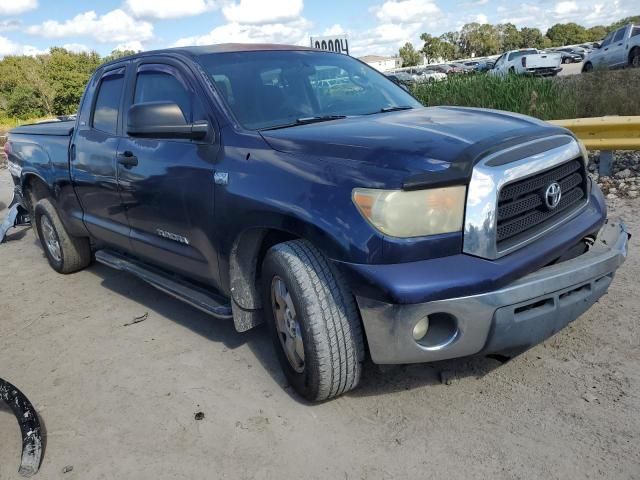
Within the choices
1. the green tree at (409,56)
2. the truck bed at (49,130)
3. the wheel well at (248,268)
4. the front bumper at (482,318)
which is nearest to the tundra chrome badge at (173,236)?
the wheel well at (248,268)

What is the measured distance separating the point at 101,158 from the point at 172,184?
108 centimetres

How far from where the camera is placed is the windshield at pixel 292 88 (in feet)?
11.4

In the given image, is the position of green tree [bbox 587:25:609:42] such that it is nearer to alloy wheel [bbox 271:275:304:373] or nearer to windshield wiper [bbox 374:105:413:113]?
windshield wiper [bbox 374:105:413:113]

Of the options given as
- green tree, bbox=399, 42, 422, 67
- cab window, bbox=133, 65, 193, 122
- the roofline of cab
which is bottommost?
green tree, bbox=399, 42, 422, 67

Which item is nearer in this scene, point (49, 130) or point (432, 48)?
point (49, 130)

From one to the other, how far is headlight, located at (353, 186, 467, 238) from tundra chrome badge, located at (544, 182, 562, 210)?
56cm

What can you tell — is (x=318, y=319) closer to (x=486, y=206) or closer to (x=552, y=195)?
(x=486, y=206)

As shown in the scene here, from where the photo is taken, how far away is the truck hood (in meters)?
2.55

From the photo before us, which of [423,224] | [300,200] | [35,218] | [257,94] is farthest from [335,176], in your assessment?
[35,218]

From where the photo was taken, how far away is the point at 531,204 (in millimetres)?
2789

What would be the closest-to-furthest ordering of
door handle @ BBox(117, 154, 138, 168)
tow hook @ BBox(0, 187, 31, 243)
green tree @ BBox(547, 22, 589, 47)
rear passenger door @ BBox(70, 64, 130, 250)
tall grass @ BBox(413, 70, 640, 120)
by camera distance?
door handle @ BBox(117, 154, 138, 168), rear passenger door @ BBox(70, 64, 130, 250), tow hook @ BBox(0, 187, 31, 243), tall grass @ BBox(413, 70, 640, 120), green tree @ BBox(547, 22, 589, 47)

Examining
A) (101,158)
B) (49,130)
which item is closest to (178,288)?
(101,158)

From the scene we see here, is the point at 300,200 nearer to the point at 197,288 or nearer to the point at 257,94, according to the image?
the point at 257,94

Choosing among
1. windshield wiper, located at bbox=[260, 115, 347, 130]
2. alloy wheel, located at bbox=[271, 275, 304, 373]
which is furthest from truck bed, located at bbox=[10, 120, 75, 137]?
alloy wheel, located at bbox=[271, 275, 304, 373]
